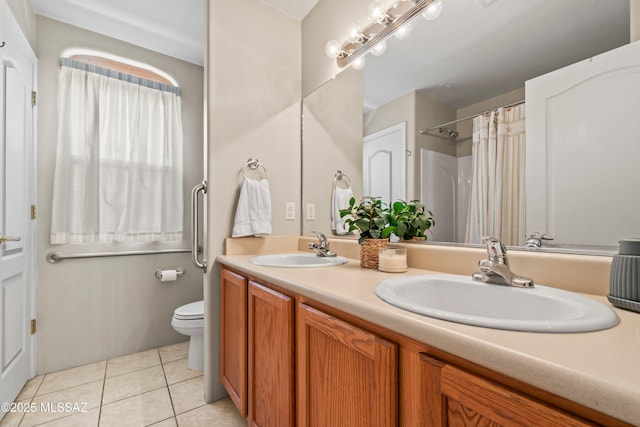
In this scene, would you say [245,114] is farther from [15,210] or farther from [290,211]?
[15,210]

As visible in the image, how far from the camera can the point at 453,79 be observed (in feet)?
3.60

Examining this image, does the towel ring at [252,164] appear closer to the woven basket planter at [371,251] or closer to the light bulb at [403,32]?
the woven basket planter at [371,251]

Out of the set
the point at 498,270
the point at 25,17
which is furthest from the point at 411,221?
the point at 25,17

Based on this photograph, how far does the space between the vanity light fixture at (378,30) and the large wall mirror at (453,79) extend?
40mm

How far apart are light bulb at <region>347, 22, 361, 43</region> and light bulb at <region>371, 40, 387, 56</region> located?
4.8 inches

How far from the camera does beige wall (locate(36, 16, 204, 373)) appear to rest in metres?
1.91

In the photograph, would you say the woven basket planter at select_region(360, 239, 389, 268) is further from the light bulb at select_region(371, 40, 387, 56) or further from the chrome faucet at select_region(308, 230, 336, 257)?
the light bulb at select_region(371, 40, 387, 56)

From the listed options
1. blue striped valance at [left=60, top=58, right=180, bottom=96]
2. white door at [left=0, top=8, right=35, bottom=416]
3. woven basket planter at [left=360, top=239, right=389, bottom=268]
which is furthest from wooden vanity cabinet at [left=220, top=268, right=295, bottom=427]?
blue striped valance at [left=60, top=58, right=180, bottom=96]

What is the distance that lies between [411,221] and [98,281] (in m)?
2.25

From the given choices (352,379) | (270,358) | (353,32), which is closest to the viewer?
(352,379)

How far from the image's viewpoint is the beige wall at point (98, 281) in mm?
1912

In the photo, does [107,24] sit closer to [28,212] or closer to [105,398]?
[28,212]

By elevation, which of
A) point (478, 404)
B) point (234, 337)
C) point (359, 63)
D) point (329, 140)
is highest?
point (359, 63)

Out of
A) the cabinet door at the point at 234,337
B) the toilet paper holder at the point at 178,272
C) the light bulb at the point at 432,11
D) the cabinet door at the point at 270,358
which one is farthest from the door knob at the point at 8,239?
the light bulb at the point at 432,11
